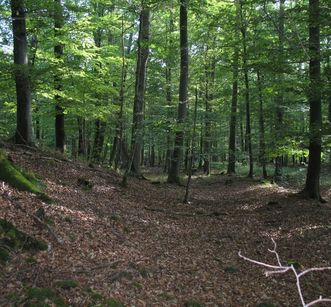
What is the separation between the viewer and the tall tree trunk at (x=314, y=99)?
33.8 feet

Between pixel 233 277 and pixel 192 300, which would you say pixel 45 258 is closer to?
pixel 192 300

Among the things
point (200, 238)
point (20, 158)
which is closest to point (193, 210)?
point (200, 238)

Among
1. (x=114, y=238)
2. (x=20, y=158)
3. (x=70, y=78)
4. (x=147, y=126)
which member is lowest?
(x=114, y=238)

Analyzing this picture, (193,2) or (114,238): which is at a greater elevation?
(193,2)

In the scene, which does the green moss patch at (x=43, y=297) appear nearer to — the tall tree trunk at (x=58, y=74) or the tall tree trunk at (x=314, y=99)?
the tall tree trunk at (x=314, y=99)

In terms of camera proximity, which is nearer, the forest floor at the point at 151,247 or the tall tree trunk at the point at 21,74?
the forest floor at the point at 151,247

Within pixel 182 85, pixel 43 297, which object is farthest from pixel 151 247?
pixel 182 85

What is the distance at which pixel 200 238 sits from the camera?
955 cm

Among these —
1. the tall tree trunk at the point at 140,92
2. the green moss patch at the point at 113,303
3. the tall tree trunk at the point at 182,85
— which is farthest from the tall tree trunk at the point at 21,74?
the green moss patch at the point at 113,303

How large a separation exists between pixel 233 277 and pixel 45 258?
361 centimetres

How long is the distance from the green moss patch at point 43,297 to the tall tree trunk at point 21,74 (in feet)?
26.3

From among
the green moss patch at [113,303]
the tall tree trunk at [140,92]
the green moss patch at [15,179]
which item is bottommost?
the green moss patch at [113,303]

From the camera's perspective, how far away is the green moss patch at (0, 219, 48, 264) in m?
6.09

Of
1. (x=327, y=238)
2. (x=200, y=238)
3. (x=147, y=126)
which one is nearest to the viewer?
(x=327, y=238)
